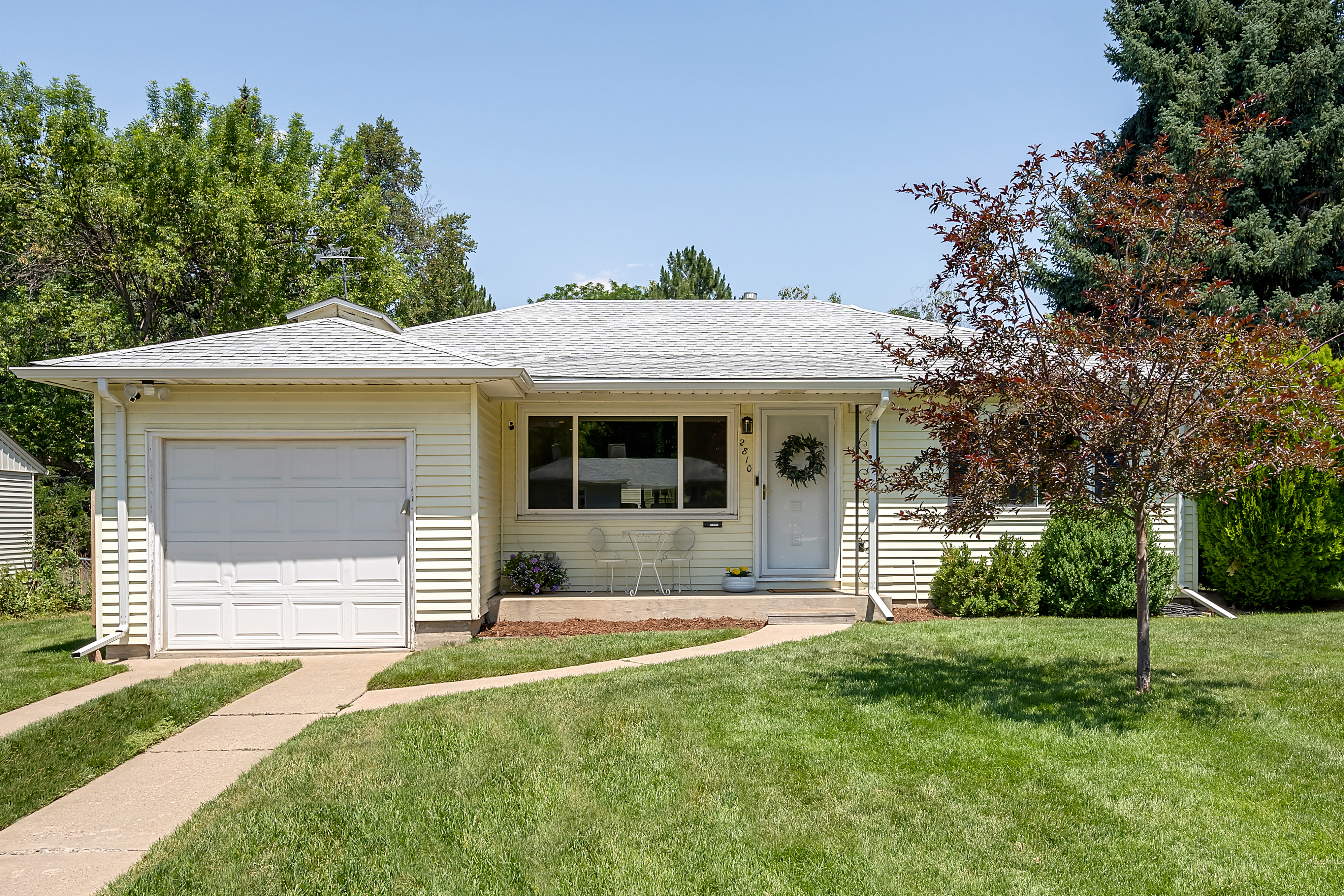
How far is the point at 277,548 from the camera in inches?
349

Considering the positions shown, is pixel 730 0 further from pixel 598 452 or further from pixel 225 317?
pixel 225 317

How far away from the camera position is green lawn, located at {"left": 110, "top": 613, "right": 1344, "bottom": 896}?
11.7 feet

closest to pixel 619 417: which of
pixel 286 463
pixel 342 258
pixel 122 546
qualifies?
pixel 286 463

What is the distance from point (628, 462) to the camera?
36.3 feet

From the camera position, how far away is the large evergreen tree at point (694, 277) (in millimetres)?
29875

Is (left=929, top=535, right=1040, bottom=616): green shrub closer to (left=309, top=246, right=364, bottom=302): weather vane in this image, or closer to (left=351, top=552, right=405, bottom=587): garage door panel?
(left=351, top=552, right=405, bottom=587): garage door panel

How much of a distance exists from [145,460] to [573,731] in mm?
5988

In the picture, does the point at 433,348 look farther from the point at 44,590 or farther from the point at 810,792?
the point at 44,590

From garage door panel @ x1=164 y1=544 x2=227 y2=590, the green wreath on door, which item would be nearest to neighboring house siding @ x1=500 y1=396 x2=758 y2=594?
the green wreath on door

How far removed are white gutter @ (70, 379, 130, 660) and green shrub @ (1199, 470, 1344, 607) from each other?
12.3 metres

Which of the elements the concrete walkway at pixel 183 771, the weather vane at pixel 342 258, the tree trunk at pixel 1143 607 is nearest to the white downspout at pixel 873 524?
the concrete walkway at pixel 183 771

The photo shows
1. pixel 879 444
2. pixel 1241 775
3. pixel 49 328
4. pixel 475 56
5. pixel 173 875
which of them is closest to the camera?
pixel 173 875

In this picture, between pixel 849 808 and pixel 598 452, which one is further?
pixel 598 452

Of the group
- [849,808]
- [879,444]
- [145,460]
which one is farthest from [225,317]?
[849,808]
